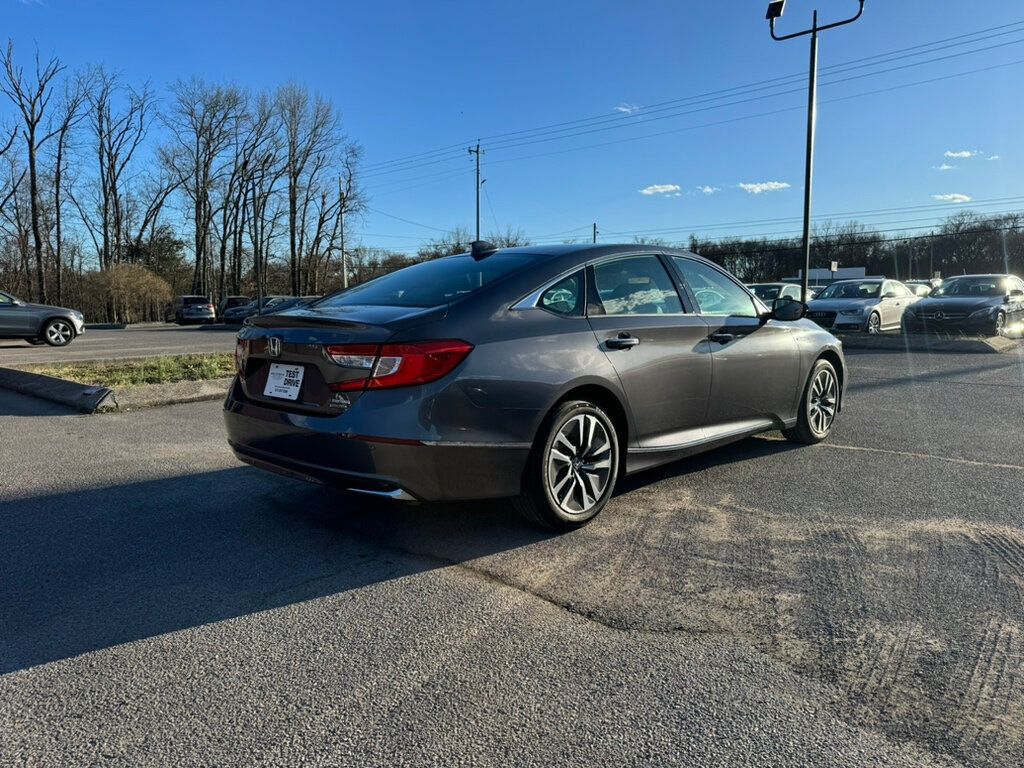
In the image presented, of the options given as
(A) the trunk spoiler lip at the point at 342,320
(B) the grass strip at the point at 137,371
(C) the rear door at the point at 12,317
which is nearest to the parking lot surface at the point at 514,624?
(A) the trunk spoiler lip at the point at 342,320

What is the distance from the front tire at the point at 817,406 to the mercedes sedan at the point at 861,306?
11783 millimetres

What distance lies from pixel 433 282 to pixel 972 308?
1555 centimetres

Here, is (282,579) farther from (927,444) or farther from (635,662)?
(927,444)

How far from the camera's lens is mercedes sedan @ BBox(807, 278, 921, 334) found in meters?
17.5

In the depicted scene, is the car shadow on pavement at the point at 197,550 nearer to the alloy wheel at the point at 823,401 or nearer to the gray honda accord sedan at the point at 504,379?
the gray honda accord sedan at the point at 504,379

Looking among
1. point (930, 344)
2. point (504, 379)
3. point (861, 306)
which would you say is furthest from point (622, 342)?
point (861, 306)

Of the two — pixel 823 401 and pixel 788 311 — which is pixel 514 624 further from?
pixel 823 401

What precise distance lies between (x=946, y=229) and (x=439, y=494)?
7714 cm

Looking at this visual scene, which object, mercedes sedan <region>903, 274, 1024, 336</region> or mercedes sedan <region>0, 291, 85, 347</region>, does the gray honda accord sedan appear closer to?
mercedes sedan <region>903, 274, 1024, 336</region>

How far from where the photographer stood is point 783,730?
2055 mm

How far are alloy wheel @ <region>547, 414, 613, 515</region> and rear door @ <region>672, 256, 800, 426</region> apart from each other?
107 centimetres

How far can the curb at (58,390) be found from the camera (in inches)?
282

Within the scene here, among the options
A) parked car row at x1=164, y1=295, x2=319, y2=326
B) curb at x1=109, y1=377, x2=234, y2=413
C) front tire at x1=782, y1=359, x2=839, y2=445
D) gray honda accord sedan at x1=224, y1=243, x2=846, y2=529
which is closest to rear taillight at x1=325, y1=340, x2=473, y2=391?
gray honda accord sedan at x1=224, y1=243, x2=846, y2=529

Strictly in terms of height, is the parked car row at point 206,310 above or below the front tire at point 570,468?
above
